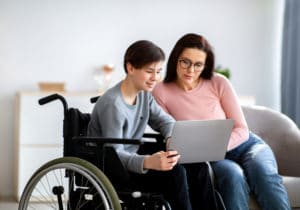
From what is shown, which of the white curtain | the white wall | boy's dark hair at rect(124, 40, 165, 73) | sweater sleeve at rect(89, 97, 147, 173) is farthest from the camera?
the white wall

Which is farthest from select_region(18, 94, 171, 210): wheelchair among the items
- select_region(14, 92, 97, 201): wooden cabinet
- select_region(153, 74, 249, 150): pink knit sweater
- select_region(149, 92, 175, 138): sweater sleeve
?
select_region(14, 92, 97, 201): wooden cabinet

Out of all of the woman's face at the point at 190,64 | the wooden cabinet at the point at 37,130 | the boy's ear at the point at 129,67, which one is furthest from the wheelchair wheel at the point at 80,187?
the wooden cabinet at the point at 37,130

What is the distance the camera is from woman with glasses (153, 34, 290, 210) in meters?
2.41

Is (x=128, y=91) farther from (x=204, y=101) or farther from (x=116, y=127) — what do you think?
(x=204, y=101)

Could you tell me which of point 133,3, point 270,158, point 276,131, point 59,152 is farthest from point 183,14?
point 270,158

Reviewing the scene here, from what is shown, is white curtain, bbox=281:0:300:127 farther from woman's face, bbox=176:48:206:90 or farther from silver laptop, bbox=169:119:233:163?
silver laptop, bbox=169:119:233:163

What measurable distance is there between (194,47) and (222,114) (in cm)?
33

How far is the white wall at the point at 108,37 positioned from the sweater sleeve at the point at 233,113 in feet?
6.68

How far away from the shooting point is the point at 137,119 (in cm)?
239

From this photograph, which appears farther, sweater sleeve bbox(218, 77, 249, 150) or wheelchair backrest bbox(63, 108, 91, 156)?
sweater sleeve bbox(218, 77, 249, 150)

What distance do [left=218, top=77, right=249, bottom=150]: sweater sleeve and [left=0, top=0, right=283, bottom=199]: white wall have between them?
204 cm

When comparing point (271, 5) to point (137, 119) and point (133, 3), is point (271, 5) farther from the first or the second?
point (137, 119)

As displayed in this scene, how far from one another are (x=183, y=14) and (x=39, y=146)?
5.03ft

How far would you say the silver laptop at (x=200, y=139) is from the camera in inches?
87.5
